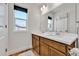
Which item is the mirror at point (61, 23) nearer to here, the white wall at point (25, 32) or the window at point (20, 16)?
the white wall at point (25, 32)

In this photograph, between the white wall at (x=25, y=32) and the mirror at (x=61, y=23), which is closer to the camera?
the mirror at (x=61, y=23)

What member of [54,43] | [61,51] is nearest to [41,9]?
[54,43]

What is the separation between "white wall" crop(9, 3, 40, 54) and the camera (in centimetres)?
241

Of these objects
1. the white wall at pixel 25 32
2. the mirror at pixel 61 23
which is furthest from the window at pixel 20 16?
the mirror at pixel 61 23

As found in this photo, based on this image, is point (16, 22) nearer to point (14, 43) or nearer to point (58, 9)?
point (14, 43)

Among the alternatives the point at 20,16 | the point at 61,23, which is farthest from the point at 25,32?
the point at 61,23

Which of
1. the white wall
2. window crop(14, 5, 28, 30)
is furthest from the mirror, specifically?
window crop(14, 5, 28, 30)

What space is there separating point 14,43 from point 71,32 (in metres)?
1.66

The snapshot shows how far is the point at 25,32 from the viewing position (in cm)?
282

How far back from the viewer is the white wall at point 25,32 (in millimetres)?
2408

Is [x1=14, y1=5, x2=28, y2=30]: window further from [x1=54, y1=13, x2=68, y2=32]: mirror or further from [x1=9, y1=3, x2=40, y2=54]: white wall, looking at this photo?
[x1=54, y1=13, x2=68, y2=32]: mirror

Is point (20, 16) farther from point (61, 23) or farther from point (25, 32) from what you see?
point (61, 23)

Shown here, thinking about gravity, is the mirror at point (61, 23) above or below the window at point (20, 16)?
below

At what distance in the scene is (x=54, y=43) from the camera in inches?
54.1
